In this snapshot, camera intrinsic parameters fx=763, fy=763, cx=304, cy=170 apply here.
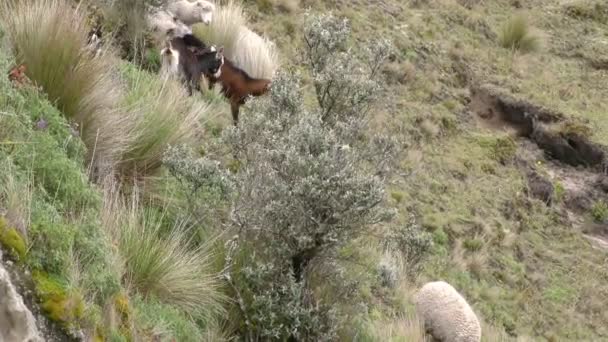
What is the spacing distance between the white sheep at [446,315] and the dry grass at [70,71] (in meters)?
3.21

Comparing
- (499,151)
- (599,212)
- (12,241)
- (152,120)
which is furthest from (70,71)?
(599,212)

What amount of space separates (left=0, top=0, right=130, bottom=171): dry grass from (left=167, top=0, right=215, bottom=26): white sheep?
11.6 ft

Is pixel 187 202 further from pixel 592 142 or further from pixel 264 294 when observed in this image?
pixel 592 142

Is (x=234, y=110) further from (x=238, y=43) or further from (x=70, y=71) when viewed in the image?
(x=70, y=71)

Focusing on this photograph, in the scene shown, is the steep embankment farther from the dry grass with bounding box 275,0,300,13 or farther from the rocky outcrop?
the rocky outcrop

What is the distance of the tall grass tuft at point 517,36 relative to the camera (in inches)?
565

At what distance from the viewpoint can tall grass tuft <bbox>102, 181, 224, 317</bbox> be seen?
3877 millimetres

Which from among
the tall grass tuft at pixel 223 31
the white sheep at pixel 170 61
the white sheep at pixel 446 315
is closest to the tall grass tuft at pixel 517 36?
the tall grass tuft at pixel 223 31

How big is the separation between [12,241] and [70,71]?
6.74 feet

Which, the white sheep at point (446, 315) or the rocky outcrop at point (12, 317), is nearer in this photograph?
the rocky outcrop at point (12, 317)

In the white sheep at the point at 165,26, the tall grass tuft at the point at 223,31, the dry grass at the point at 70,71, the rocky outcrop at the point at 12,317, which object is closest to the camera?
the rocky outcrop at the point at 12,317

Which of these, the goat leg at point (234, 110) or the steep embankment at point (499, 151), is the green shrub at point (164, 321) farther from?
the steep embankment at point (499, 151)

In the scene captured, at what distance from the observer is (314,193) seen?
4.24 meters

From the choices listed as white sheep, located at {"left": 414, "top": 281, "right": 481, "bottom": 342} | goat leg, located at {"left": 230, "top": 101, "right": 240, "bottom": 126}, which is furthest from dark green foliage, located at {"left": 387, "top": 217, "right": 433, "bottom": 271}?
goat leg, located at {"left": 230, "top": 101, "right": 240, "bottom": 126}
